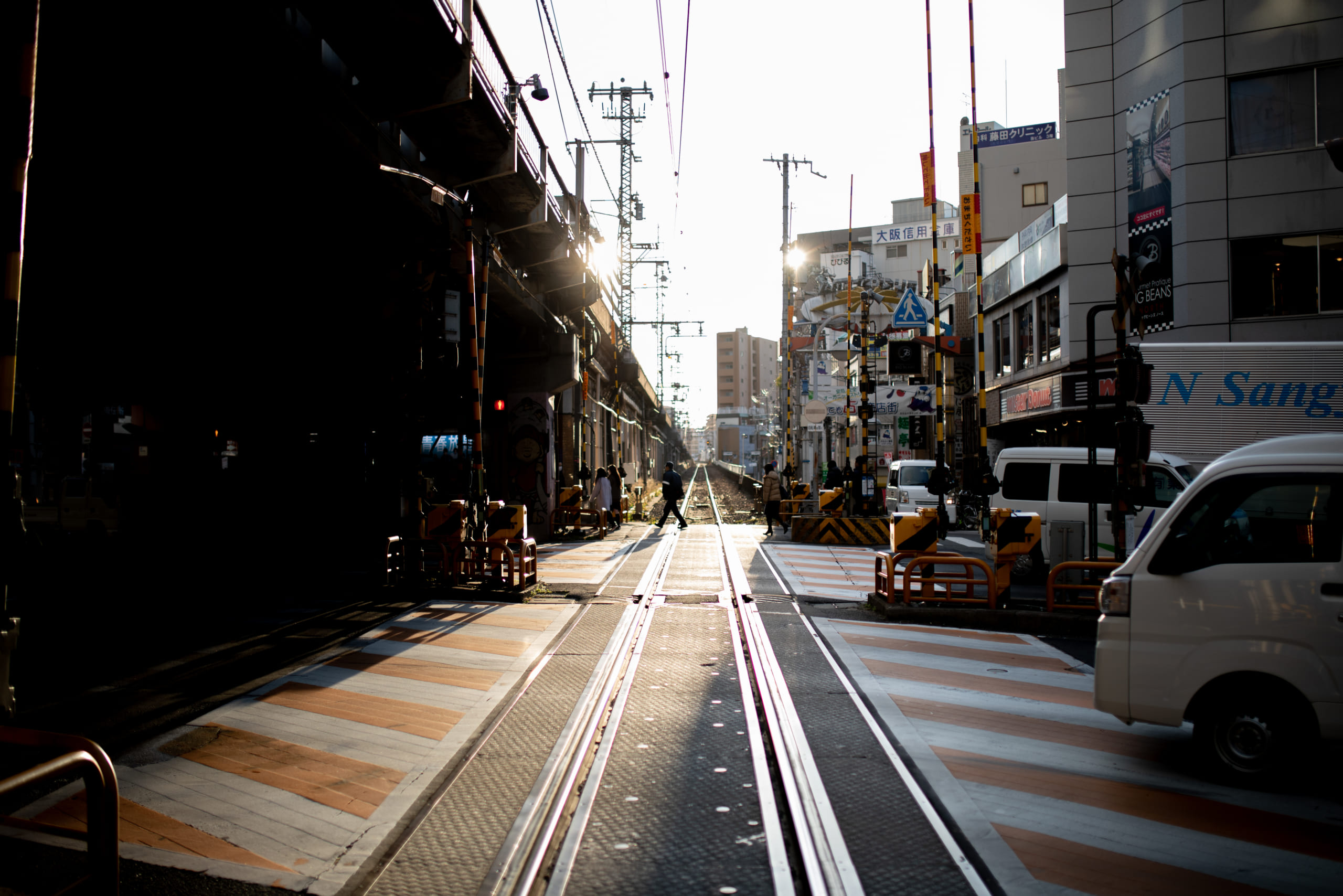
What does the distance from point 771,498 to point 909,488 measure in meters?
3.66

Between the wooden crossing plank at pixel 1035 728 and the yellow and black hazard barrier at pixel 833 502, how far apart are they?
15476mm

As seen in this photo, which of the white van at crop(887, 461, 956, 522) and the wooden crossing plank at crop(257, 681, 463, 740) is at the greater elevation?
the white van at crop(887, 461, 956, 522)

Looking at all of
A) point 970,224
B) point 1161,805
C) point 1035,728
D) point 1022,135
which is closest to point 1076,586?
point 1035,728

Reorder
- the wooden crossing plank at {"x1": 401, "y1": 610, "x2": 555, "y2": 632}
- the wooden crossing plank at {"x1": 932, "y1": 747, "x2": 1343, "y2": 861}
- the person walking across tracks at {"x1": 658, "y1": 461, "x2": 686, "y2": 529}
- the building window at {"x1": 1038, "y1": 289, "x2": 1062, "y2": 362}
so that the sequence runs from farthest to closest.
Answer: the building window at {"x1": 1038, "y1": 289, "x2": 1062, "y2": 362} < the person walking across tracks at {"x1": 658, "y1": 461, "x2": 686, "y2": 529} < the wooden crossing plank at {"x1": 401, "y1": 610, "x2": 555, "y2": 632} < the wooden crossing plank at {"x1": 932, "y1": 747, "x2": 1343, "y2": 861}

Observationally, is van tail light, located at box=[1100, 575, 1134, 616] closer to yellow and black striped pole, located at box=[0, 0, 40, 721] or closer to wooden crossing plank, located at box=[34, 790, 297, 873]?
wooden crossing plank, located at box=[34, 790, 297, 873]

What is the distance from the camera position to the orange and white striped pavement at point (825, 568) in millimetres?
12586

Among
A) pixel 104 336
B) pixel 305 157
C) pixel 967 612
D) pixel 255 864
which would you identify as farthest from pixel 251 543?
pixel 255 864

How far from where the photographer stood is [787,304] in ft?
113

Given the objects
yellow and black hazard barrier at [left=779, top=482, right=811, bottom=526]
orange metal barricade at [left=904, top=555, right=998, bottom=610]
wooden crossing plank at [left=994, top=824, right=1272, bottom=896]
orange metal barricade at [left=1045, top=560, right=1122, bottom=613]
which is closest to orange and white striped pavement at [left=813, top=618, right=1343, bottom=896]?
wooden crossing plank at [left=994, top=824, right=1272, bottom=896]

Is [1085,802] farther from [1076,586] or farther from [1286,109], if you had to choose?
[1286,109]

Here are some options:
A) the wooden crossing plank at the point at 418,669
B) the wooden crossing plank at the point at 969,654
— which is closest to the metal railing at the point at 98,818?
the wooden crossing plank at the point at 418,669

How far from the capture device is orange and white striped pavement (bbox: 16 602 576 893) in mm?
4004

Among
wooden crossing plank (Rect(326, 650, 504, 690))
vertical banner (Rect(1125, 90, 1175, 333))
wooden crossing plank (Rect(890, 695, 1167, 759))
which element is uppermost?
vertical banner (Rect(1125, 90, 1175, 333))

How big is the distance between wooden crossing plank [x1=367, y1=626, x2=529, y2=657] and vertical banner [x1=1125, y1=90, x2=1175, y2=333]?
17.5 m
